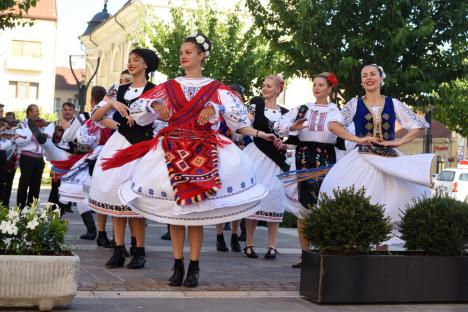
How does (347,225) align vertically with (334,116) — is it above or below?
below

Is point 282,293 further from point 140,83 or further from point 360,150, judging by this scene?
point 140,83

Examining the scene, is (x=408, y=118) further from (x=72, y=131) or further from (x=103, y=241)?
(x=72, y=131)

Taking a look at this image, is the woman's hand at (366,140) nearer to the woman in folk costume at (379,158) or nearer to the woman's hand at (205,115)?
the woman in folk costume at (379,158)

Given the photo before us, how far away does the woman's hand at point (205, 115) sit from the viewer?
723 cm

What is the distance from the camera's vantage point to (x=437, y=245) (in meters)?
7.12

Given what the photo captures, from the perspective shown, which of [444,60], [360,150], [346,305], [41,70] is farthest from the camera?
[41,70]

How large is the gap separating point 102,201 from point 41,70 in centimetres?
8151

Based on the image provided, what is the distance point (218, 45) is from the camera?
2983cm

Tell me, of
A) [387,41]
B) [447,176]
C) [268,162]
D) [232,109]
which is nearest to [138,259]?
[232,109]

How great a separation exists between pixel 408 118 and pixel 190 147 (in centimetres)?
225

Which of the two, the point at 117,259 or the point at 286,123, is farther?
the point at 286,123

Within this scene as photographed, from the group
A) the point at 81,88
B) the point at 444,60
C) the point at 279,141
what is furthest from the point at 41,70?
the point at 279,141

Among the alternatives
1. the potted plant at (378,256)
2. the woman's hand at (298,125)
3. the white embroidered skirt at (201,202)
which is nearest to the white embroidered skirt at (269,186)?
the woman's hand at (298,125)

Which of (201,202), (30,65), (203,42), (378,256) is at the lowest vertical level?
(378,256)
